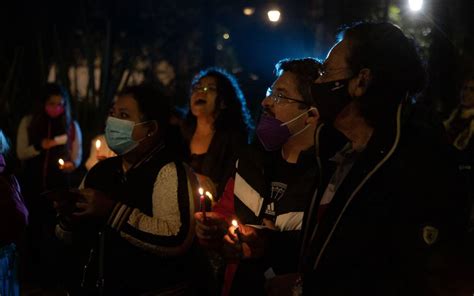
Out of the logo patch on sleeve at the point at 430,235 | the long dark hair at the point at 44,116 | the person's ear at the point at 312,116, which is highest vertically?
the person's ear at the point at 312,116

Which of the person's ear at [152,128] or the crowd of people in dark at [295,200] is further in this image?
the person's ear at [152,128]

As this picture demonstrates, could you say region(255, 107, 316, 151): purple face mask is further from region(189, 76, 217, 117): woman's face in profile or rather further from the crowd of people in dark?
region(189, 76, 217, 117): woman's face in profile

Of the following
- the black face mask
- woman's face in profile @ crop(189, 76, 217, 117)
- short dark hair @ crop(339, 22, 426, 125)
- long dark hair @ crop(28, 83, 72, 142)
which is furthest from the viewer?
long dark hair @ crop(28, 83, 72, 142)

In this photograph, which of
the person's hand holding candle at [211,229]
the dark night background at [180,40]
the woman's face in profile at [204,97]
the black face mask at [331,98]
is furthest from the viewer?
the dark night background at [180,40]

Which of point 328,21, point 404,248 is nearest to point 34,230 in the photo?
point 404,248

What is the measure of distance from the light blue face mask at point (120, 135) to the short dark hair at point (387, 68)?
5.46 ft

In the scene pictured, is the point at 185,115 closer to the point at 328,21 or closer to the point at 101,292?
the point at 101,292

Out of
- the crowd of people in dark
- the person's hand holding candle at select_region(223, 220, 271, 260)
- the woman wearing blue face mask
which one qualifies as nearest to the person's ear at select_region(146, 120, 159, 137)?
the crowd of people in dark

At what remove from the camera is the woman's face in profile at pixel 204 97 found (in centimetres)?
582

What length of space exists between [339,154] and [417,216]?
64 centimetres

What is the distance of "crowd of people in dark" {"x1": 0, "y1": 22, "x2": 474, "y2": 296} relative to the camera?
206 cm

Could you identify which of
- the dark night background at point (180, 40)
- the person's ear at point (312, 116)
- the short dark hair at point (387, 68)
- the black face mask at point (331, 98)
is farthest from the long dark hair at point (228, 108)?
the dark night background at point (180, 40)

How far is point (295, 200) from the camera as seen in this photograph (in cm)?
314

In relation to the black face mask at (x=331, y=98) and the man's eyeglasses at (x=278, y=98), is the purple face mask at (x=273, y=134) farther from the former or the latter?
the black face mask at (x=331, y=98)
